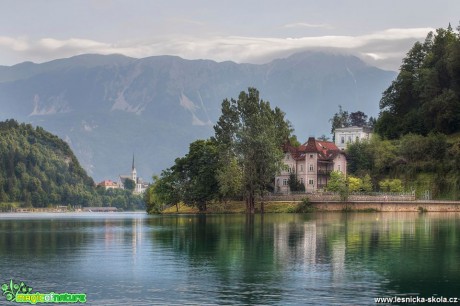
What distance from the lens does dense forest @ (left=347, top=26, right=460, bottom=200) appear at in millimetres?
129125

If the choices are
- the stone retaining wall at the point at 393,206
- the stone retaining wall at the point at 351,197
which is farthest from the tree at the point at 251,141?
the stone retaining wall at the point at 393,206

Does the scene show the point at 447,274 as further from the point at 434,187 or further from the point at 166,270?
the point at 434,187

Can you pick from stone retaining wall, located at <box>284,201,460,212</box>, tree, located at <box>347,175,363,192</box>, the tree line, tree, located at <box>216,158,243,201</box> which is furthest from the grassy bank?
tree, located at <box>347,175,363,192</box>

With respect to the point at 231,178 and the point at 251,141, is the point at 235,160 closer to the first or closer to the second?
the point at 231,178

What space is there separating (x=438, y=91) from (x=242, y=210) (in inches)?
1608

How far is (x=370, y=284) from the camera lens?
39.0 meters

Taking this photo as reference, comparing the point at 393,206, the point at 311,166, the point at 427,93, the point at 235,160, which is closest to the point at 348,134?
the point at 311,166

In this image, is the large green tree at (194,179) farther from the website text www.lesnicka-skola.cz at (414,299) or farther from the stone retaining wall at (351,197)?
the website text www.lesnicka-skola.cz at (414,299)

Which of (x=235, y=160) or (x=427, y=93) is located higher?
(x=427, y=93)

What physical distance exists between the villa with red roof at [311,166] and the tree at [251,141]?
72.1ft

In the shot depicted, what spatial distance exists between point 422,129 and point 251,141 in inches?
1610

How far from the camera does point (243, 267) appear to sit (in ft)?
152

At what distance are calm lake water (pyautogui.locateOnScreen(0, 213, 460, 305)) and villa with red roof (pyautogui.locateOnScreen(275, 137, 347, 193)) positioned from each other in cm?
8014

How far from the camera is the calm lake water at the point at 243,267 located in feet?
120
